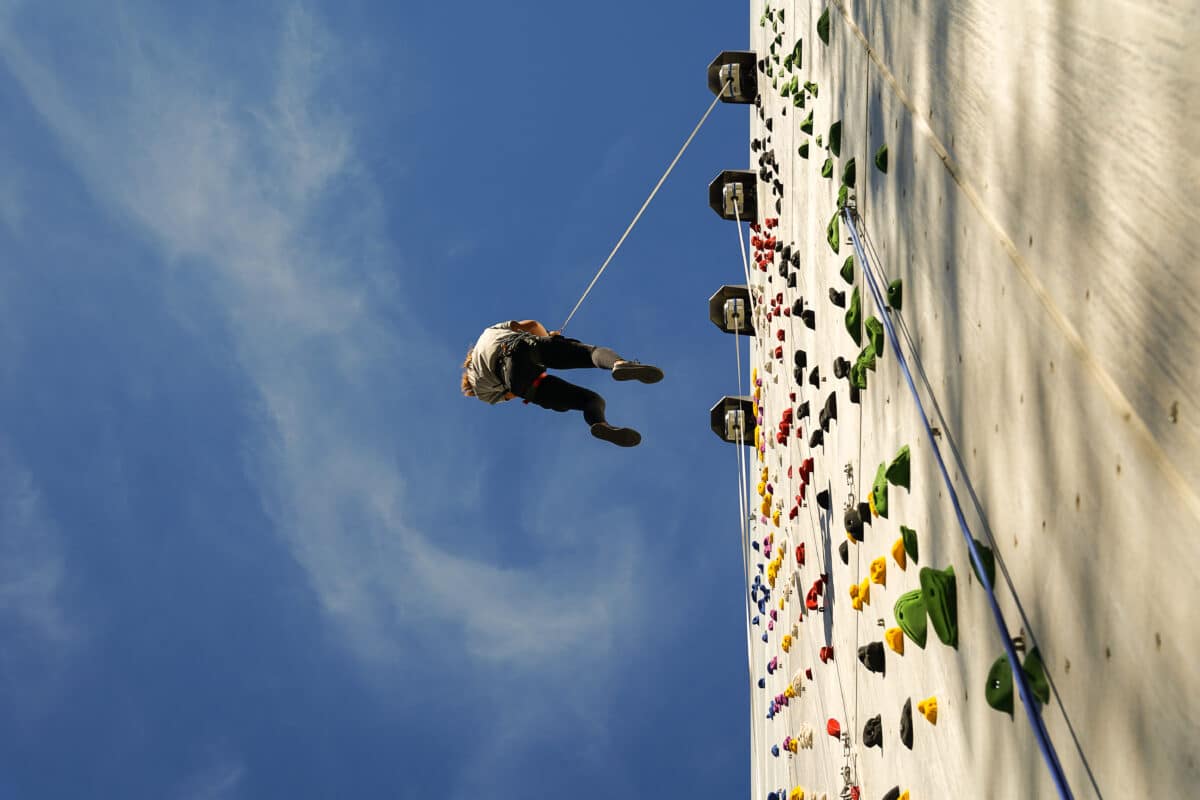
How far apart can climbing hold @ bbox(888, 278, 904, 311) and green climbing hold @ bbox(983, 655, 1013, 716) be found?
3.50 feet

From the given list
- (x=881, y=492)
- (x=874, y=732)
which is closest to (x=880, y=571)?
(x=881, y=492)

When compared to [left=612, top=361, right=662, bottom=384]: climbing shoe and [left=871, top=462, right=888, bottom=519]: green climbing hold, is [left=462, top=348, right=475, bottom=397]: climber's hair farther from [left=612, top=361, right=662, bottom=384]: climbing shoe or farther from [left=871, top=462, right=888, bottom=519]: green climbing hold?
[left=871, top=462, right=888, bottom=519]: green climbing hold

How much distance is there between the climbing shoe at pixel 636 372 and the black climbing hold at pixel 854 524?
1266mm

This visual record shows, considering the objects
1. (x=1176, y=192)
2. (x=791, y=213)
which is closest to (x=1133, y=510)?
(x=1176, y=192)

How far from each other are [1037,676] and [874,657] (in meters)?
1.14

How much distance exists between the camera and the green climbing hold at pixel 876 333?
2689 millimetres

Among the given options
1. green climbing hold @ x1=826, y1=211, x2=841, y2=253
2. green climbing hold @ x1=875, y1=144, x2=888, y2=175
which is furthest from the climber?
green climbing hold @ x1=875, y1=144, x2=888, y2=175

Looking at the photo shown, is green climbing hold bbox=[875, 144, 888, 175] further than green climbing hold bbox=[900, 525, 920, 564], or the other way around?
green climbing hold bbox=[875, 144, 888, 175]

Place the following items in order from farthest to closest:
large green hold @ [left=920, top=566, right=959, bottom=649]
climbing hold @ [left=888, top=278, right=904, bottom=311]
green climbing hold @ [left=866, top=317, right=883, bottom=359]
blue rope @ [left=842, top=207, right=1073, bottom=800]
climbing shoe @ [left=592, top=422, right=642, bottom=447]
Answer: climbing shoe @ [left=592, top=422, right=642, bottom=447], green climbing hold @ [left=866, top=317, right=883, bottom=359], climbing hold @ [left=888, top=278, right=904, bottom=311], large green hold @ [left=920, top=566, right=959, bottom=649], blue rope @ [left=842, top=207, right=1073, bottom=800]

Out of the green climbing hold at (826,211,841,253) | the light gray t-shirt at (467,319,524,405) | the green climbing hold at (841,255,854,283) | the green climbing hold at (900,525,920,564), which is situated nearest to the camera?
the green climbing hold at (900,525,920,564)

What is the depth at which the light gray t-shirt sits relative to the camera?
4.56 m

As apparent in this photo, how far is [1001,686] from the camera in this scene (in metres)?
1.71

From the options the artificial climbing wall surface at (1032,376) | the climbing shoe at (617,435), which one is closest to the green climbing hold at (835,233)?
the artificial climbing wall surface at (1032,376)

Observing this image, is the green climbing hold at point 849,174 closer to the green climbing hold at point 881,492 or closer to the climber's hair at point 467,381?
the green climbing hold at point 881,492
